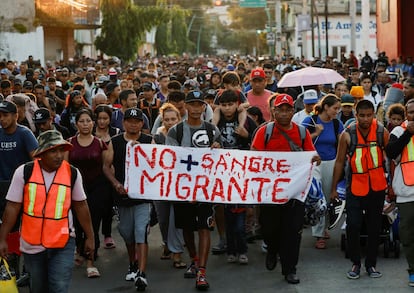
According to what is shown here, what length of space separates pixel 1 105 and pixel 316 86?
714 cm

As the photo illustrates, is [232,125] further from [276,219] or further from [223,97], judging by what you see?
[276,219]

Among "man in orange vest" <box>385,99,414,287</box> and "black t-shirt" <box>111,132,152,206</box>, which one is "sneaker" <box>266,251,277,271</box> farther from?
"black t-shirt" <box>111,132,152,206</box>

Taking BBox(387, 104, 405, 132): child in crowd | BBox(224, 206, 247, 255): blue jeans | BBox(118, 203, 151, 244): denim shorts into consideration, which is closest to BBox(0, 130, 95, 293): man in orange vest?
BBox(118, 203, 151, 244): denim shorts

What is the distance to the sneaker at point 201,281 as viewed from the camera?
8523 mm

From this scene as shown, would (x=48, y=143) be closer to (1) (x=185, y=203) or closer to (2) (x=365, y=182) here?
(1) (x=185, y=203)

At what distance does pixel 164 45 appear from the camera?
9256 centimetres

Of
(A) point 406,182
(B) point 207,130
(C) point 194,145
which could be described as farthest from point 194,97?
(A) point 406,182

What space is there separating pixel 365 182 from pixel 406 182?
0.43 m

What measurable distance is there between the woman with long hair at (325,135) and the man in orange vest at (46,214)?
4198 millimetres

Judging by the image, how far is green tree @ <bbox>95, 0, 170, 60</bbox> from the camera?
5303 cm

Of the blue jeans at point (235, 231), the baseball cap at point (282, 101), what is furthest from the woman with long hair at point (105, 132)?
the baseball cap at point (282, 101)

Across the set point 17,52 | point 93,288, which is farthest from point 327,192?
point 17,52

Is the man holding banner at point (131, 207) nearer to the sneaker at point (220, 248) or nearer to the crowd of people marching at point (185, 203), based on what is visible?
the crowd of people marching at point (185, 203)

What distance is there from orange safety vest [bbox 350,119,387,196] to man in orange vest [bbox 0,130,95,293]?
3.14m
